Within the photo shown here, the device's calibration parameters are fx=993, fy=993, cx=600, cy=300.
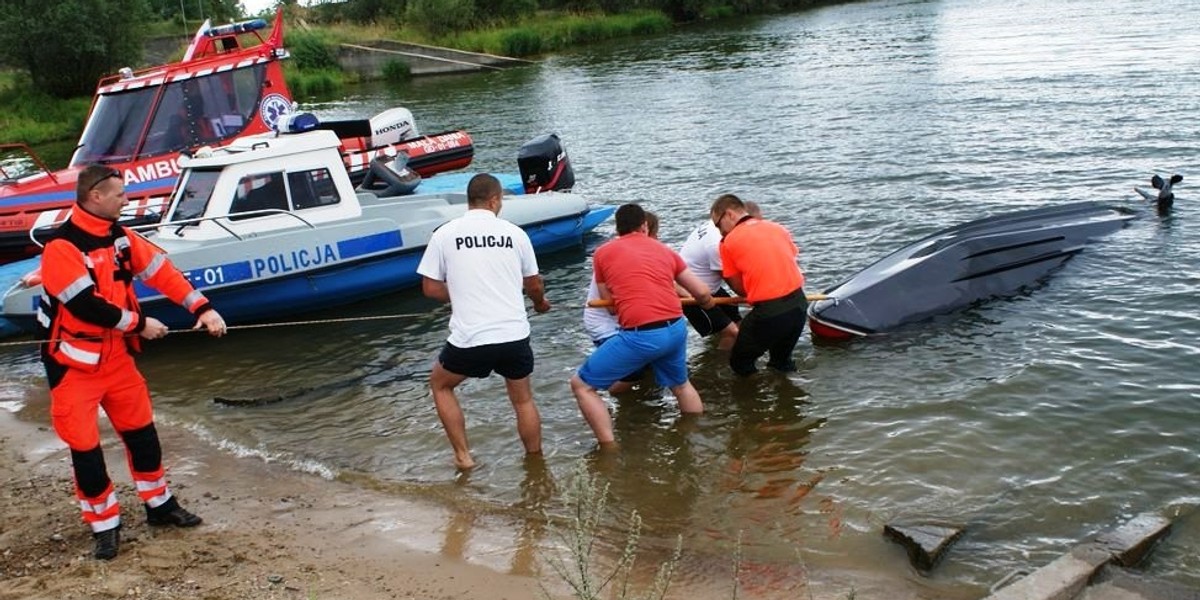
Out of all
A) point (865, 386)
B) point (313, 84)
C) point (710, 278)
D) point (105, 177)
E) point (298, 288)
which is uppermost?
point (313, 84)

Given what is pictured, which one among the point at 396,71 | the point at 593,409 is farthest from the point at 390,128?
the point at 396,71

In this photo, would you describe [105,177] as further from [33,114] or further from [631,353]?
[33,114]

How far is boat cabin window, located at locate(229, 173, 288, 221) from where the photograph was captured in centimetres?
1095

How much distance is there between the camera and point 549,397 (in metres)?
8.52

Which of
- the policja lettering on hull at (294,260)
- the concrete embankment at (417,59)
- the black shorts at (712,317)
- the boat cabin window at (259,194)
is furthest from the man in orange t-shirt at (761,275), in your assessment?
the concrete embankment at (417,59)

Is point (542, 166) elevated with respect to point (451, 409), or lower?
elevated

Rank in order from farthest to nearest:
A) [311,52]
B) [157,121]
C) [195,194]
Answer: [311,52] < [157,121] < [195,194]

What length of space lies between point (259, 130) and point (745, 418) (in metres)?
10.6

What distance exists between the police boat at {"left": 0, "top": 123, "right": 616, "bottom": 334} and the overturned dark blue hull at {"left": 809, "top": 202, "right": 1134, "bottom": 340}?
497 cm

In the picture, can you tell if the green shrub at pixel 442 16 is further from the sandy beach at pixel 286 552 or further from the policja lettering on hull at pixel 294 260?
the sandy beach at pixel 286 552

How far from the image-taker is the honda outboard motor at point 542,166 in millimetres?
13938

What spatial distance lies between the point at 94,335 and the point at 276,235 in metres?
5.46

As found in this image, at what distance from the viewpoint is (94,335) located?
5496 mm

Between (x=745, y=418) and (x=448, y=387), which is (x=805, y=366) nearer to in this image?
(x=745, y=418)
